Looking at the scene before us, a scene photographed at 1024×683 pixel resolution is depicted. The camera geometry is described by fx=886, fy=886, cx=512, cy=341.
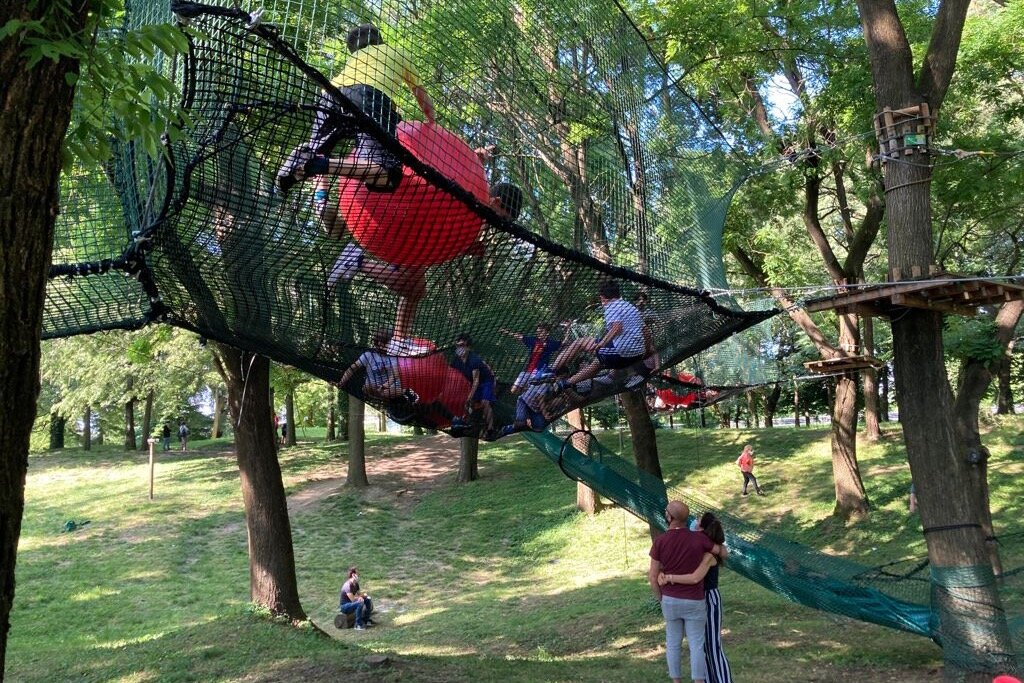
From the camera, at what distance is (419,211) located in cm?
290

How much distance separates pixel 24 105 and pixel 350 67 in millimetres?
968

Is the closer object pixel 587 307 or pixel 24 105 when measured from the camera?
pixel 24 105

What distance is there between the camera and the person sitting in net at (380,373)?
12.3 feet

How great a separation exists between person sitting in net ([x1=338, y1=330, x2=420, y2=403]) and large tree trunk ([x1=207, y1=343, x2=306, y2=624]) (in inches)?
129

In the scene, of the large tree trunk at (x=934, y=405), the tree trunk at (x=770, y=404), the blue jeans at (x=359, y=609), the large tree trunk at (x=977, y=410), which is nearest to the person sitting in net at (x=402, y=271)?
the large tree trunk at (x=934, y=405)

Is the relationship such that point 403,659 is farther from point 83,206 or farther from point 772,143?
point 772,143

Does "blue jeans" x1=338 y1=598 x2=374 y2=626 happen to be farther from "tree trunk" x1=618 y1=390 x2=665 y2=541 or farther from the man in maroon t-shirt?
the man in maroon t-shirt

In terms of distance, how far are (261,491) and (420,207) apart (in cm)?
486

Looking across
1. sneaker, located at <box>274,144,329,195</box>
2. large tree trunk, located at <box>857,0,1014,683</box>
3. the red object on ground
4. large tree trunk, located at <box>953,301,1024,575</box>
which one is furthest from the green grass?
sneaker, located at <box>274,144,329,195</box>

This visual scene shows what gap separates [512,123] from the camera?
3.64m

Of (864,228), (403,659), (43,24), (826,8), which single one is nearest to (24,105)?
(43,24)

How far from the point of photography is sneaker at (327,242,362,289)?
3.16 m

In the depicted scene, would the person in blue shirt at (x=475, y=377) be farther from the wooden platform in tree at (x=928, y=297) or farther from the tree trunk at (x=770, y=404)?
the tree trunk at (x=770, y=404)

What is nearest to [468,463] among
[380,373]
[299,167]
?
[380,373]
